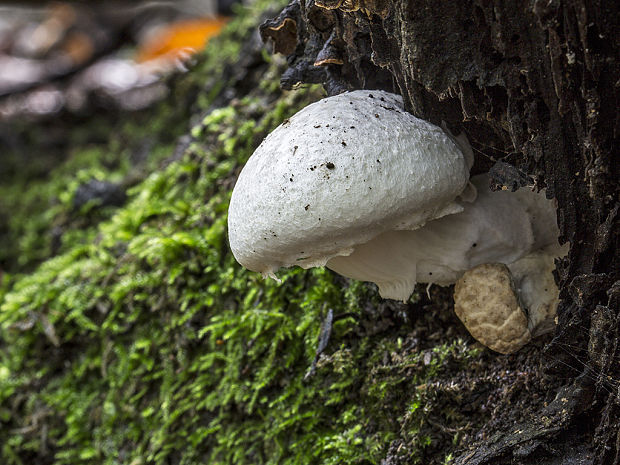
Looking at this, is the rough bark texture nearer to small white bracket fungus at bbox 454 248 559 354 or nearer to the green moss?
small white bracket fungus at bbox 454 248 559 354

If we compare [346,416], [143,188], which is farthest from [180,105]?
[346,416]

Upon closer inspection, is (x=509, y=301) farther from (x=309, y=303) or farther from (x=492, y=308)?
(x=309, y=303)

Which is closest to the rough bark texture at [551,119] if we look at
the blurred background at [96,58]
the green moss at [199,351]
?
the green moss at [199,351]

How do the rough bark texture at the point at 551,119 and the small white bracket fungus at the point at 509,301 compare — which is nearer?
the rough bark texture at the point at 551,119

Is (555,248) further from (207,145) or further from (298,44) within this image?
(207,145)

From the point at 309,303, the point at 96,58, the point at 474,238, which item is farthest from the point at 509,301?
the point at 96,58

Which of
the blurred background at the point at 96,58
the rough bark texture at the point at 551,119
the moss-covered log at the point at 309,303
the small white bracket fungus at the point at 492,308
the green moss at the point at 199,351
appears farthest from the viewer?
the blurred background at the point at 96,58

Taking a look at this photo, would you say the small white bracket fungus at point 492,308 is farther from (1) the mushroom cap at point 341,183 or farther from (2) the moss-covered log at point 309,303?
(1) the mushroom cap at point 341,183
